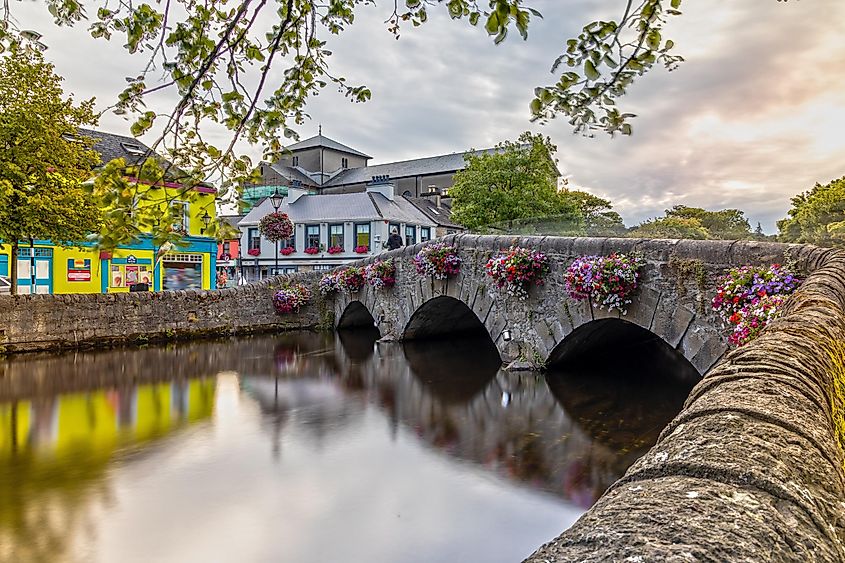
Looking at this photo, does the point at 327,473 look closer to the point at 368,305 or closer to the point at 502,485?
the point at 502,485

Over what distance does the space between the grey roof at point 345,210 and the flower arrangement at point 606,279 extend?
68.0 ft

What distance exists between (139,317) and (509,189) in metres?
17.3

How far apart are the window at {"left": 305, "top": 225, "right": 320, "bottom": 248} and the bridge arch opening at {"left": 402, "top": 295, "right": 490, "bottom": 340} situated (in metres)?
15.4

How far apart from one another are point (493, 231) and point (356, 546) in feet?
23.1

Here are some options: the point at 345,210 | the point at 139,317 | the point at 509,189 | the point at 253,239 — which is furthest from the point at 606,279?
the point at 253,239

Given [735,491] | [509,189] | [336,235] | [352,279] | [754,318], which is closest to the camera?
[735,491]

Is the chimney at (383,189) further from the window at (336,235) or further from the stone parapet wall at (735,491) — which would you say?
the stone parapet wall at (735,491)

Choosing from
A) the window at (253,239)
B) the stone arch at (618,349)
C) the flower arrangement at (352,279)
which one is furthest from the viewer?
the window at (253,239)

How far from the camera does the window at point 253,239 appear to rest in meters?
30.2

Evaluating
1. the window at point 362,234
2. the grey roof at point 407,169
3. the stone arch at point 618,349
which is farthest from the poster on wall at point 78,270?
the grey roof at point 407,169

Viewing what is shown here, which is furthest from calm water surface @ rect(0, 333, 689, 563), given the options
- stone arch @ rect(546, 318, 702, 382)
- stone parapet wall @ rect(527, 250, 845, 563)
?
stone parapet wall @ rect(527, 250, 845, 563)

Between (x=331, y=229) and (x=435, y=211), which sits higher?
(x=435, y=211)

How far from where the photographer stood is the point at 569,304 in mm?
8211

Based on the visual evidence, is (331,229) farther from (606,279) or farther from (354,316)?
(606,279)
